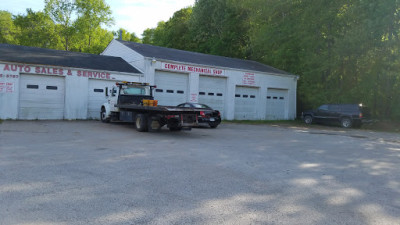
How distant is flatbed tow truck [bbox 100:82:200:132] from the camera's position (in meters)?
11.9

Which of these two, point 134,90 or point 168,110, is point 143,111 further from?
point 134,90

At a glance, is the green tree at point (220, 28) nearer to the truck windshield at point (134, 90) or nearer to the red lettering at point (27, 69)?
the truck windshield at point (134, 90)

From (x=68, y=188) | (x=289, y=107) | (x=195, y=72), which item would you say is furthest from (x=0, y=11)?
(x=68, y=188)

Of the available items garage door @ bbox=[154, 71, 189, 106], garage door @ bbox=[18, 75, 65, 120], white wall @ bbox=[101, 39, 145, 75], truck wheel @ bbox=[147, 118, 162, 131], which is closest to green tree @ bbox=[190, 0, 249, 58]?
white wall @ bbox=[101, 39, 145, 75]

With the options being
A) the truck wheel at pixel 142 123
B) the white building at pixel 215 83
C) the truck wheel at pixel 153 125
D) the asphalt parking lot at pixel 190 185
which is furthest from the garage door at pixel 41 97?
the asphalt parking lot at pixel 190 185

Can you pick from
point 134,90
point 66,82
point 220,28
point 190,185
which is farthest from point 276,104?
point 190,185

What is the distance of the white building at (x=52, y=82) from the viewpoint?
1706 cm

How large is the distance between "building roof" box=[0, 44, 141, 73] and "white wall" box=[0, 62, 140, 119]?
0.31 meters

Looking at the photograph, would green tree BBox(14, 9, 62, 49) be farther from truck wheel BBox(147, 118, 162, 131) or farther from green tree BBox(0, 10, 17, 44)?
truck wheel BBox(147, 118, 162, 131)

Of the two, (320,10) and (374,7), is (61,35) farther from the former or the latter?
(374,7)

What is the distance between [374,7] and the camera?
21.3 meters

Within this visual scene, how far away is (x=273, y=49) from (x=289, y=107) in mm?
5998

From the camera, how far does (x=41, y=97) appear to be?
58.9ft

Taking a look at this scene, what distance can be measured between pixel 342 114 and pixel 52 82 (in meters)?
18.6
